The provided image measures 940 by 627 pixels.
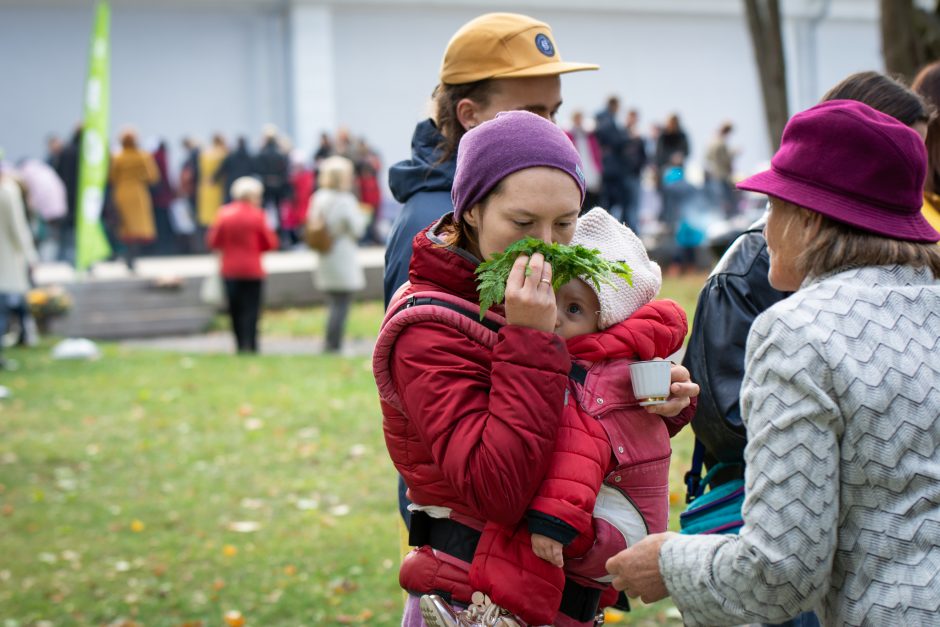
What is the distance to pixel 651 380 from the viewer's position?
236cm

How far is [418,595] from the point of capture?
252 centimetres

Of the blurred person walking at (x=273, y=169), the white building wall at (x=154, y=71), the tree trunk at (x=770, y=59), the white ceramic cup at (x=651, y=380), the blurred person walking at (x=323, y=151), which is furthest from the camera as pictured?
the white building wall at (x=154, y=71)

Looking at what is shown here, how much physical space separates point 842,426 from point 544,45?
59.5 inches

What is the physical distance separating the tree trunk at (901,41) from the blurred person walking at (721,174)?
15091 millimetres

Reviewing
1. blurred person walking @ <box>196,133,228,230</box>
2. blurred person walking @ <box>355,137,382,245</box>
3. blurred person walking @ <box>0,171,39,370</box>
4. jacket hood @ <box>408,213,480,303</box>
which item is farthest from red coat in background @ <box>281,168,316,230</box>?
jacket hood @ <box>408,213,480,303</box>

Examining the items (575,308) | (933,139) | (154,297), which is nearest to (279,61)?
(154,297)

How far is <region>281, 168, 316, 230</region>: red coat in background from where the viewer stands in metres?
22.9

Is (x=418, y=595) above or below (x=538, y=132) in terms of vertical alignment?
below

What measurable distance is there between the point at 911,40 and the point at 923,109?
4.92 metres

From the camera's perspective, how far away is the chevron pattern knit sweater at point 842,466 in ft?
6.81

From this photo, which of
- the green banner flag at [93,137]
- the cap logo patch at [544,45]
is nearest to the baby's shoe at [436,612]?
the cap logo patch at [544,45]

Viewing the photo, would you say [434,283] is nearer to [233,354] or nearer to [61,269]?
[233,354]

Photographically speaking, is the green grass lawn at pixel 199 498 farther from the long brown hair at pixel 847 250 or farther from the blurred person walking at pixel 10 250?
the long brown hair at pixel 847 250

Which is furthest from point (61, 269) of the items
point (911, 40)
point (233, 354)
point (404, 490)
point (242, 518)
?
point (404, 490)
